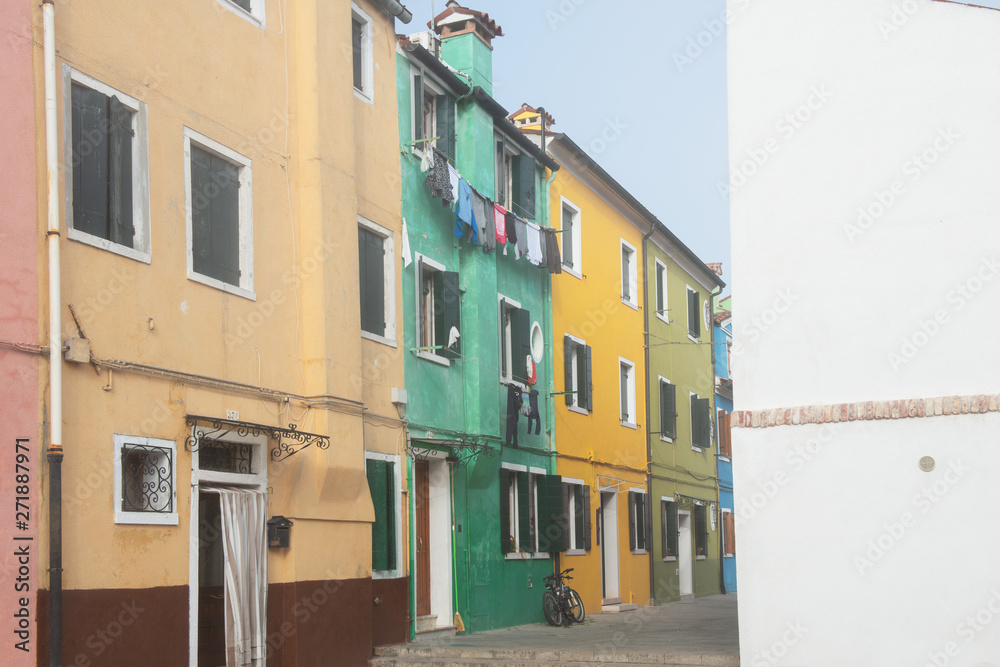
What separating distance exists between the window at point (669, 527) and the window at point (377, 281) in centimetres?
1302

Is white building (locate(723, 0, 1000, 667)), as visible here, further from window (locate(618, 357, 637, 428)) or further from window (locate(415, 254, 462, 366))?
window (locate(618, 357, 637, 428))

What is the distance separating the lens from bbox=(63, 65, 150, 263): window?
984 cm

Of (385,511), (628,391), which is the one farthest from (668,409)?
(385,511)

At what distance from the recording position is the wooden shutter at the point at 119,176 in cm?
1026

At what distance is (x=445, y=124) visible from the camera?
1686 cm

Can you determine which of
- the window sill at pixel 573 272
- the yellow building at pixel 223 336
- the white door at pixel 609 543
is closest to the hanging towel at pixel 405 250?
the yellow building at pixel 223 336

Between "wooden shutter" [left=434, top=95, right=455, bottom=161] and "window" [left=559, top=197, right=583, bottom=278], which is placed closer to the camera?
"wooden shutter" [left=434, top=95, right=455, bottom=161]

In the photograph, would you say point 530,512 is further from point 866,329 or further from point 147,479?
point 147,479

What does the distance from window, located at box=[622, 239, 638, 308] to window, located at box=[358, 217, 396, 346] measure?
Answer: 10790 mm

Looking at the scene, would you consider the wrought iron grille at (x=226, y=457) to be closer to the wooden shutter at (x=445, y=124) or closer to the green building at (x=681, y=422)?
the wooden shutter at (x=445, y=124)

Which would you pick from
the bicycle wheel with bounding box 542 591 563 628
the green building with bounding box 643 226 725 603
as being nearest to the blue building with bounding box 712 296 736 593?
the green building with bounding box 643 226 725 603

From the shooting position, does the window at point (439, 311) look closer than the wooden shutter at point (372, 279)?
No

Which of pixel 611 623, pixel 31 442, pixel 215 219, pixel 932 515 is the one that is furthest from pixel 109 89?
pixel 611 623

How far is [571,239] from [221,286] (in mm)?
11486
